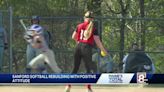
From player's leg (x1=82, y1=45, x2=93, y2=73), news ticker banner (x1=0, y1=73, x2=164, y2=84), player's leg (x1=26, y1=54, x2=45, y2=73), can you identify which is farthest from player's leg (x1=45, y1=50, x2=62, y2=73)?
player's leg (x1=82, y1=45, x2=93, y2=73)

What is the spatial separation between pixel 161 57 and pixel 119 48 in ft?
3.95

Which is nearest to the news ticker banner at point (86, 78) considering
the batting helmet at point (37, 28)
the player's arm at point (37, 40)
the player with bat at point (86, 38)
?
the player with bat at point (86, 38)

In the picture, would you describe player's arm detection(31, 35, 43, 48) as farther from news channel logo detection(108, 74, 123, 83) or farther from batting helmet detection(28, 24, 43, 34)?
news channel logo detection(108, 74, 123, 83)

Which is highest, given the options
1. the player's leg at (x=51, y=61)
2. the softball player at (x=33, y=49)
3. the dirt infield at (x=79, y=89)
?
the softball player at (x=33, y=49)

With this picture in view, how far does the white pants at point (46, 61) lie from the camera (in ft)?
45.9

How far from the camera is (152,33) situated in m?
16.5

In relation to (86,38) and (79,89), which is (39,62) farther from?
(79,89)

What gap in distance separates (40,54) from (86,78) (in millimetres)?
1391

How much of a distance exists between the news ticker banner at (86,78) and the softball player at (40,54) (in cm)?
57

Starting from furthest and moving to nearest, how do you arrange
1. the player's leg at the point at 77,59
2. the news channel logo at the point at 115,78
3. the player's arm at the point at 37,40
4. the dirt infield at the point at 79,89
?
the player's arm at the point at 37,40, the player's leg at the point at 77,59, the news channel logo at the point at 115,78, the dirt infield at the point at 79,89

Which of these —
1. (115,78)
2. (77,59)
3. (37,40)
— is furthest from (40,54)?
(115,78)

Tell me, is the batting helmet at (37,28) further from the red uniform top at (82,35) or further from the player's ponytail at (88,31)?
the player's ponytail at (88,31)

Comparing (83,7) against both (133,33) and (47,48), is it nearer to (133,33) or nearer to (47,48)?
(133,33)

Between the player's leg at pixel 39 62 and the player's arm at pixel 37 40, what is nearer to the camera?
the player's leg at pixel 39 62
